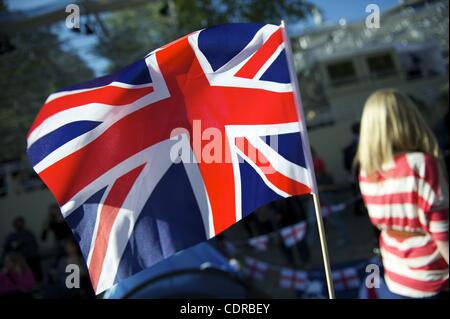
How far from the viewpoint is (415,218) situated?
78.7 inches

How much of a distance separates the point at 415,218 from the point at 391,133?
391 millimetres

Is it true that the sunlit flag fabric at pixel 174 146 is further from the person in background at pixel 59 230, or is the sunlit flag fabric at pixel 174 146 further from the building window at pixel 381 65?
the building window at pixel 381 65

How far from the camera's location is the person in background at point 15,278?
16.0ft

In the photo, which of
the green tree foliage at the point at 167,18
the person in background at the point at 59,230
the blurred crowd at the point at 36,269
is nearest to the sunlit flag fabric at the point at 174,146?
the blurred crowd at the point at 36,269

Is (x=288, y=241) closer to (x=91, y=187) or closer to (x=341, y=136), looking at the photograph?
(x=91, y=187)

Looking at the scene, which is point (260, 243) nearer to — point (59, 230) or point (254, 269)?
point (254, 269)

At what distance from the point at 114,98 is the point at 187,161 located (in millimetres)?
459

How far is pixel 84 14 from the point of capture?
8648 mm

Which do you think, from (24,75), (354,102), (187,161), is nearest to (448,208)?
(187,161)

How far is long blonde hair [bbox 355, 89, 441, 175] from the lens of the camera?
2.07 m

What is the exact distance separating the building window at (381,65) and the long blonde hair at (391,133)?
1552 centimetres

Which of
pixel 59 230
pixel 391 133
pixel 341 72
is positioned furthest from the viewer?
pixel 341 72

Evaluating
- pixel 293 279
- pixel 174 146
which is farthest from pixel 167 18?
pixel 174 146

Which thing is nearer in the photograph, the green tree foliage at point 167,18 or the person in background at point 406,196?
the person in background at point 406,196
